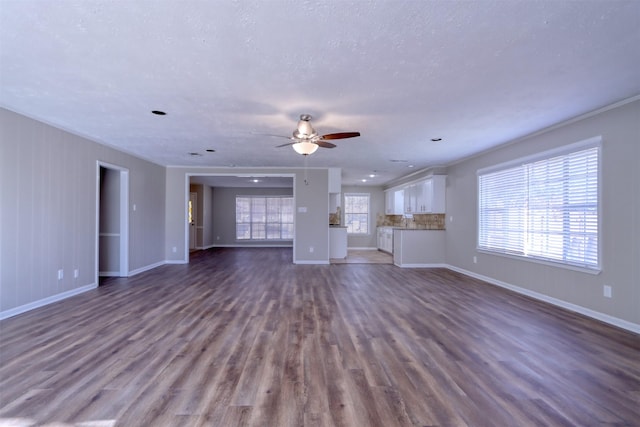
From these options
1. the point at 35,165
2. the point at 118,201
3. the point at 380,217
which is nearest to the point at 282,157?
the point at 118,201

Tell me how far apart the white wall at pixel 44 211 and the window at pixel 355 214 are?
7438 millimetres

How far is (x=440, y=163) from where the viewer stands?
6.71 meters

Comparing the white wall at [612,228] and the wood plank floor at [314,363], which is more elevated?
the white wall at [612,228]

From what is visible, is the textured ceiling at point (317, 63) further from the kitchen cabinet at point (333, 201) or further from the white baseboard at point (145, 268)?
the kitchen cabinet at point (333, 201)

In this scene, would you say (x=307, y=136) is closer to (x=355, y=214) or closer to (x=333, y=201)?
(x=333, y=201)

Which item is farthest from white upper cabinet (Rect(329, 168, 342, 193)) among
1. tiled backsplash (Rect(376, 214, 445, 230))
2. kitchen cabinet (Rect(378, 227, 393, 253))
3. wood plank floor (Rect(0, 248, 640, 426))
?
Result: wood plank floor (Rect(0, 248, 640, 426))

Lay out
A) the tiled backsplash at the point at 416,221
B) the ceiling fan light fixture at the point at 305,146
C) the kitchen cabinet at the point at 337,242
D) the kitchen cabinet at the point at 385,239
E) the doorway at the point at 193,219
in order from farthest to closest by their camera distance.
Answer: the doorway at the point at 193,219 → the kitchen cabinet at the point at 385,239 → the kitchen cabinet at the point at 337,242 → the tiled backsplash at the point at 416,221 → the ceiling fan light fixture at the point at 305,146

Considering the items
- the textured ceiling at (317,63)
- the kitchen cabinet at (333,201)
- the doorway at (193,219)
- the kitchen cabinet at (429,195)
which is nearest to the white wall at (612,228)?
the textured ceiling at (317,63)

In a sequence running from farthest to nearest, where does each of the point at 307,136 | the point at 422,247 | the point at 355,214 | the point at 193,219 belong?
the point at 355,214 → the point at 193,219 → the point at 422,247 → the point at 307,136

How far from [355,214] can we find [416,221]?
2.95 metres

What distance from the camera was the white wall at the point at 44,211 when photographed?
3.34m

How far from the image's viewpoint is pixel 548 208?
4.14 m

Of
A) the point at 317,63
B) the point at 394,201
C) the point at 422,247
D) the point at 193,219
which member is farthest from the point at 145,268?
the point at 394,201

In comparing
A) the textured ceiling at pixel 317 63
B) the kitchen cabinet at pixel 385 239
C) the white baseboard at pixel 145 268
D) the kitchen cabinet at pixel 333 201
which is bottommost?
the white baseboard at pixel 145 268
